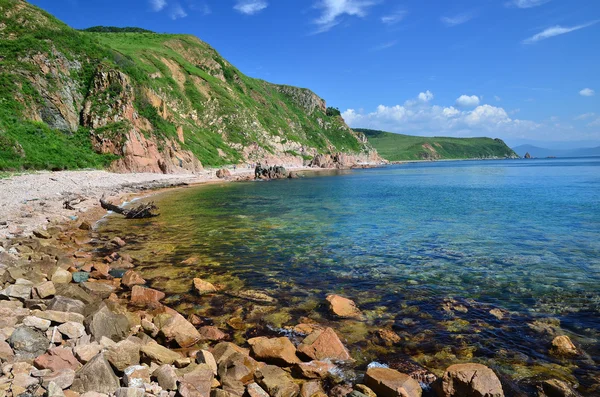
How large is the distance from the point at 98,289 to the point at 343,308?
7.45 meters

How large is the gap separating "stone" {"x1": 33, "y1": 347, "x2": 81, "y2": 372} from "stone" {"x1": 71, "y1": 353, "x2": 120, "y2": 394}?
17.1 inches

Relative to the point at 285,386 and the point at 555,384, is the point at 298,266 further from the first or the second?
the point at 555,384

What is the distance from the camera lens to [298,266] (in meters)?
13.8

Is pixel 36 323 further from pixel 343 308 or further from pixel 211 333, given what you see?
pixel 343 308

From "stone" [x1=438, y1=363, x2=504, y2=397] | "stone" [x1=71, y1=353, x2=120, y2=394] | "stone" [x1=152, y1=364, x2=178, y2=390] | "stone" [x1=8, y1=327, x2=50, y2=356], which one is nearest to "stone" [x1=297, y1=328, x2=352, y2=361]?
"stone" [x1=438, y1=363, x2=504, y2=397]

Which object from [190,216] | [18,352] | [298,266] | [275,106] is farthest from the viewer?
[275,106]

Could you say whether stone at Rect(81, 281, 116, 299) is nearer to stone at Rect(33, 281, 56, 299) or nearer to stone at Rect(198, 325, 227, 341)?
stone at Rect(33, 281, 56, 299)

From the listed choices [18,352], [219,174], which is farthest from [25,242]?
[219,174]

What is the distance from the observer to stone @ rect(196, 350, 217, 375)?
6351 millimetres

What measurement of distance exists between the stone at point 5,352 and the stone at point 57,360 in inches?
17.8

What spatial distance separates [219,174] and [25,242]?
54.2 m

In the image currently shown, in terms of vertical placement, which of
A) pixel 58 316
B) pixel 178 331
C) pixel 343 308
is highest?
pixel 58 316

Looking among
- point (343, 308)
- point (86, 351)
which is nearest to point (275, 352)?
point (343, 308)

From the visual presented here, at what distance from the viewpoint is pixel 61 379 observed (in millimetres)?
5109
